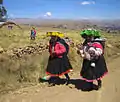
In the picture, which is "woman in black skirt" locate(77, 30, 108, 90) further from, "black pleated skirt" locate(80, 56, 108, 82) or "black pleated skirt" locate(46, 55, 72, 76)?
"black pleated skirt" locate(46, 55, 72, 76)

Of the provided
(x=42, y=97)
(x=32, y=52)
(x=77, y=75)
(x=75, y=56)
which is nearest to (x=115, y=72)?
(x=77, y=75)

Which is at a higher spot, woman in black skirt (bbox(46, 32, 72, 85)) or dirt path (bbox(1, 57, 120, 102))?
woman in black skirt (bbox(46, 32, 72, 85))

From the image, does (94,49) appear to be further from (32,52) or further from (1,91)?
(32,52)

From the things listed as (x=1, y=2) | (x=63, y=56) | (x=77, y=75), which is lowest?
(x=77, y=75)

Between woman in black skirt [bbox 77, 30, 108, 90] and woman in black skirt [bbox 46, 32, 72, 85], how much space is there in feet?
2.11

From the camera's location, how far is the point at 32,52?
12.1 metres

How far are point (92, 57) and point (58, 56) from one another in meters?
1.08

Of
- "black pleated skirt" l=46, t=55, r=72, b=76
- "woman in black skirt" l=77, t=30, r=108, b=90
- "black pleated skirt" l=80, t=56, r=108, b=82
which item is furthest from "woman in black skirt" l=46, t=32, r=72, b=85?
"black pleated skirt" l=80, t=56, r=108, b=82

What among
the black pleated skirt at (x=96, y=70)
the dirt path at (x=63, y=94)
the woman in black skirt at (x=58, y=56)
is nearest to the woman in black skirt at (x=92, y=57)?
the black pleated skirt at (x=96, y=70)

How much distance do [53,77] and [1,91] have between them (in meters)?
2.05

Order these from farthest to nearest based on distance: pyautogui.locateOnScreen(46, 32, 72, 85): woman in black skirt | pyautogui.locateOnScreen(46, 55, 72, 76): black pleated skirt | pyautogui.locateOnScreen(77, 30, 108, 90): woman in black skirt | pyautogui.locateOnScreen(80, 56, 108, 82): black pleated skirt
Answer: pyautogui.locateOnScreen(46, 55, 72, 76): black pleated skirt
pyautogui.locateOnScreen(46, 32, 72, 85): woman in black skirt
pyautogui.locateOnScreen(80, 56, 108, 82): black pleated skirt
pyautogui.locateOnScreen(77, 30, 108, 90): woman in black skirt

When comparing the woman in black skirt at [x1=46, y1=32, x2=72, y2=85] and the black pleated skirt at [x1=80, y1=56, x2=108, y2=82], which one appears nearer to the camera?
the black pleated skirt at [x1=80, y1=56, x2=108, y2=82]

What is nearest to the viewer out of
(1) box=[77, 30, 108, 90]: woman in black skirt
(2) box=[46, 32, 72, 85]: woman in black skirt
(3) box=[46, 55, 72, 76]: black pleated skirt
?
(1) box=[77, 30, 108, 90]: woman in black skirt

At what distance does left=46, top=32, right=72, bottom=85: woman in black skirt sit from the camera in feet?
27.7
